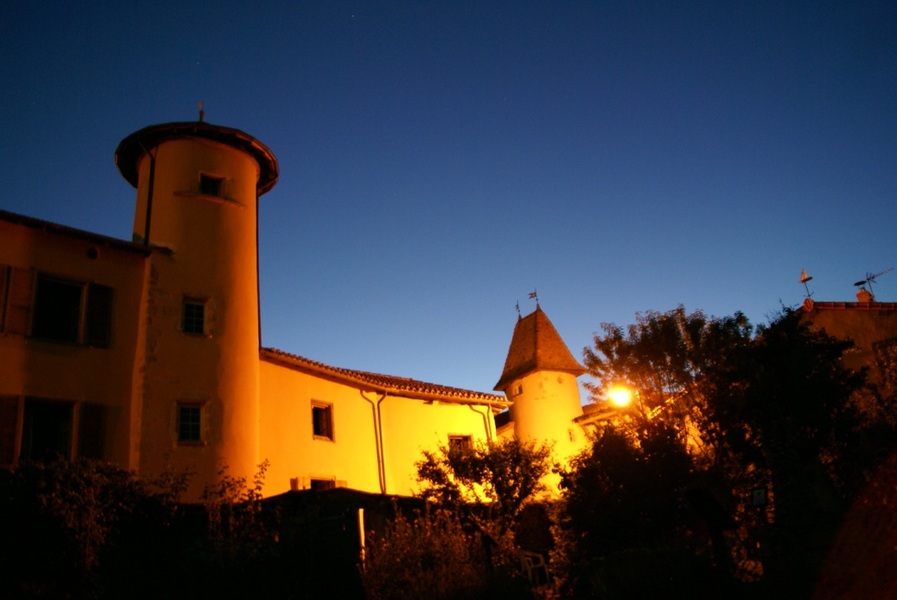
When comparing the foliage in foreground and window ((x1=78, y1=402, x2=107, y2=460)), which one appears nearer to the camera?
the foliage in foreground

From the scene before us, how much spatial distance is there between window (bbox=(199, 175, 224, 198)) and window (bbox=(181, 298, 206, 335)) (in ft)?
10.7

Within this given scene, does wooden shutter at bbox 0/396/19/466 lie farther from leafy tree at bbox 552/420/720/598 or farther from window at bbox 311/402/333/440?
leafy tree at bbox 552/420/720/598

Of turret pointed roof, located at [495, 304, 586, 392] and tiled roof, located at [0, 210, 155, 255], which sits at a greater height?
turret pointed roof, located at [495, 304, 586, 392]

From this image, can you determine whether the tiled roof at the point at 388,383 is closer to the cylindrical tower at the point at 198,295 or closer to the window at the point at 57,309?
the cylindrical tower at the point at 198,295

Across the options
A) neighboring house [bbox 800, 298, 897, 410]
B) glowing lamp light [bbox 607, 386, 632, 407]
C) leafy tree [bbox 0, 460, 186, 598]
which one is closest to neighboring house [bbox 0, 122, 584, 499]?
leafy tree [bbox 0, 460, 186, 598]

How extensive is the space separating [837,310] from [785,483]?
1125cm

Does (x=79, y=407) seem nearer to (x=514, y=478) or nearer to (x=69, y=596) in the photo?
(x=69, y=596)

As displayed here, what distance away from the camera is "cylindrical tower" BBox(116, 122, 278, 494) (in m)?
16.1

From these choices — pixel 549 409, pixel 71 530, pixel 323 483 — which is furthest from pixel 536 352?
pixel 71 530

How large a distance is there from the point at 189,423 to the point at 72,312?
12.3 ft

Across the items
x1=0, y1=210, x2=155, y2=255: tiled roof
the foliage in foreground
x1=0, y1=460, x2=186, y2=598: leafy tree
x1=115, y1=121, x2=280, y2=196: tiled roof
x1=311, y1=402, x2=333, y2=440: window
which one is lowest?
the foliage in foreground

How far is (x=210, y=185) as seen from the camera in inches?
768

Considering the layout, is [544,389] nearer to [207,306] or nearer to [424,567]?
[207,306]

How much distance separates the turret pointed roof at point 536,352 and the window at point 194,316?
1945 cm
